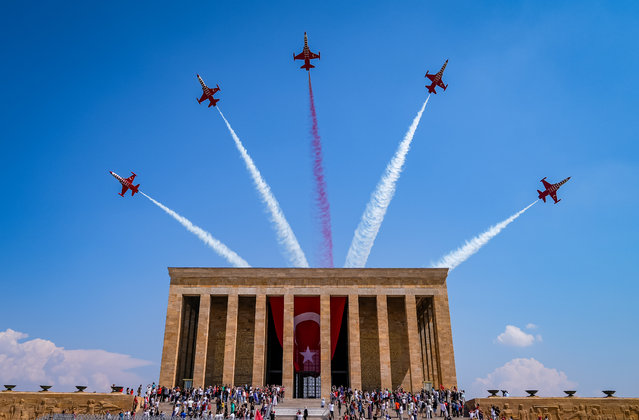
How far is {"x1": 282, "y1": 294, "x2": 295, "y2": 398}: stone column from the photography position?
3506 centimetres

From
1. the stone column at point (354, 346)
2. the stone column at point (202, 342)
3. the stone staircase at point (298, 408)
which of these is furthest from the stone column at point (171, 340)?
the stone column at point (354, 346)

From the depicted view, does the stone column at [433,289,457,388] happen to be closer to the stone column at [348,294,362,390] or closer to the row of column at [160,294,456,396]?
the row of column at [160,294,456,396]

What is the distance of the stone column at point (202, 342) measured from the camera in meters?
35.3

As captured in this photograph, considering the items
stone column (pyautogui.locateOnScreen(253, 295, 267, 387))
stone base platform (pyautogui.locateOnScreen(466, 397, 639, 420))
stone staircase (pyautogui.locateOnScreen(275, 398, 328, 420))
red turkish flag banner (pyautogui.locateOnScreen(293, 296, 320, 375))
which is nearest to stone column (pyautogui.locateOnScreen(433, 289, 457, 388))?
stone base platform (pyautogui.locateOnScreen(466, 397, 639, 420))

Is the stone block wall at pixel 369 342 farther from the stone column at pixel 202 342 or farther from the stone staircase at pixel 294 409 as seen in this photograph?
the stone column at pixel 202 342

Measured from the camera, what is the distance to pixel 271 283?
38438 millimetres

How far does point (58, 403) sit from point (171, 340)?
8505 millimetres

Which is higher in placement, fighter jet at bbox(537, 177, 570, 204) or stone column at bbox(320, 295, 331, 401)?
fighter jet at bbox(537, 177, 570, 204)

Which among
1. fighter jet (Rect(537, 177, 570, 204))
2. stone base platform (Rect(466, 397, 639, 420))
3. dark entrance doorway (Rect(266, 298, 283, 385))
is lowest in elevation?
stone base platform (Rect(466, 397, 639, 420))

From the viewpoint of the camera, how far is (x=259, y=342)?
36.4 m

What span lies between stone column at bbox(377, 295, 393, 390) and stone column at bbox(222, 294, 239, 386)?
1127 centimetres

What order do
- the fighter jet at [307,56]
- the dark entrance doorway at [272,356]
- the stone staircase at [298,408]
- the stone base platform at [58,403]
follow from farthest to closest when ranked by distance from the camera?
the dark entrance doorway at [272,356]
the fighter jet at [307,56]
the stone base platform at [58,403]
the stone staircase at [298,408]

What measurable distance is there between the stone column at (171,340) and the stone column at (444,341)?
20246mm

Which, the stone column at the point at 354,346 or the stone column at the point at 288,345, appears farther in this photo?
the stone column at the point at 354,346
